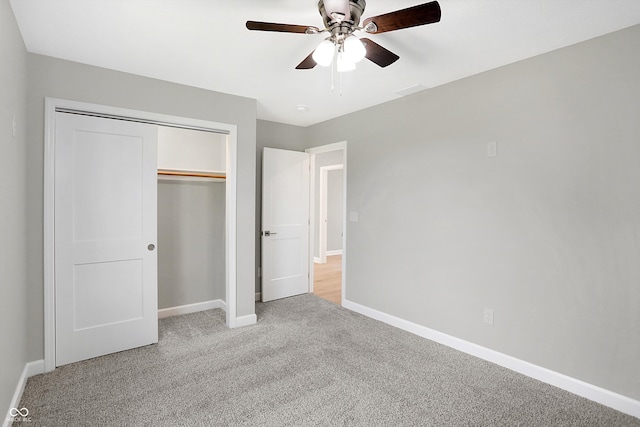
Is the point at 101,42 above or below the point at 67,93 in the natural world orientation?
above

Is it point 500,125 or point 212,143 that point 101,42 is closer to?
point 212,143

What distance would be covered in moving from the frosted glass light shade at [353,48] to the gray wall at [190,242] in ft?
9.05

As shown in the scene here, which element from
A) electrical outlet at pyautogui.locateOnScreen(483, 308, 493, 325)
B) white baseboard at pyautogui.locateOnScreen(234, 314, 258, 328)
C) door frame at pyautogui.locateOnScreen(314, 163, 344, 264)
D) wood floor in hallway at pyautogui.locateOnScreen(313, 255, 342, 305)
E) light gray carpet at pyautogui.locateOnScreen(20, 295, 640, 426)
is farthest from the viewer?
door frame at pyautogui.locateOnScreen(314, 163, 344, 264)

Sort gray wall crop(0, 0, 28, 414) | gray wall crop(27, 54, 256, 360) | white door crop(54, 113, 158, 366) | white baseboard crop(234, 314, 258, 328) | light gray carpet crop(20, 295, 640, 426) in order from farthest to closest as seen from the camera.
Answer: white baseboard crop(234, 314, 258, 328), white door crop(54, 113, 158, 366), gray wall crop(27, 54, 256, 360), light gray carpet crop(20, 295, 640, 426), gray wall crop(0, 0, 28, 414)

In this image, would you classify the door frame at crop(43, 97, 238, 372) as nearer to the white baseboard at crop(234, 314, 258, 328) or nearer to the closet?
the closet

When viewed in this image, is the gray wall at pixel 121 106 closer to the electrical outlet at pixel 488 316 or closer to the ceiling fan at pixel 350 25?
the ceiling fan at pixel 350 25

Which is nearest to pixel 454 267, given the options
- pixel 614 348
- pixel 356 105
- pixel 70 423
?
pixel 614 348

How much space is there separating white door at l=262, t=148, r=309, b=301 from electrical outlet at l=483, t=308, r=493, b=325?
2.55 m

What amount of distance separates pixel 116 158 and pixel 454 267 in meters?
3.19

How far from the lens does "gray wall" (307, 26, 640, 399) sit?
7.04ft

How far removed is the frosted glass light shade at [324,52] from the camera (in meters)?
1.79

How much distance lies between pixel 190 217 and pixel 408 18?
3214mm

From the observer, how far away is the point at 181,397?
2.26 m

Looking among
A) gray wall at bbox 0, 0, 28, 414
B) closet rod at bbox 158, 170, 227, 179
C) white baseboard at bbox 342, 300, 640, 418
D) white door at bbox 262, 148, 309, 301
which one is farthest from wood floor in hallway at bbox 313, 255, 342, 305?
gray wall at bbox 0, 0, 28, 414
